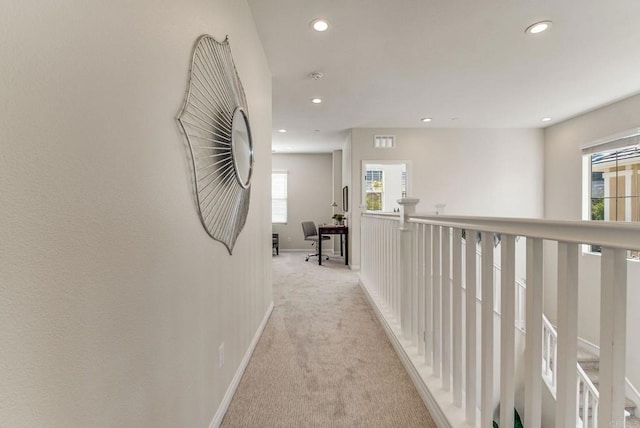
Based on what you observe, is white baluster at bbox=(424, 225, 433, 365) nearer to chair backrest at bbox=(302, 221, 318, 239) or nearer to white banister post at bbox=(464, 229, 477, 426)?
white banister post at bbox=(464, 229, 477, 426)

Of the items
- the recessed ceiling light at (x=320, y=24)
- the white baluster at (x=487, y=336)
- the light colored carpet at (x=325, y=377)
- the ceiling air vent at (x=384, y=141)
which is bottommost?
the light colored carpet at (x=325, y=377)

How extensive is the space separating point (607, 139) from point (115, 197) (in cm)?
573

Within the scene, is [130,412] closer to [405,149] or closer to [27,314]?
[27,314]

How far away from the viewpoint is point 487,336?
45.0 inches

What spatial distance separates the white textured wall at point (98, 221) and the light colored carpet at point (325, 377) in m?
0.48

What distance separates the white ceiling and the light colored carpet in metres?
2.53

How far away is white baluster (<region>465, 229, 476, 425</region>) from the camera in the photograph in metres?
1.26

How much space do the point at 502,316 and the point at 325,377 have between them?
3.99 feet

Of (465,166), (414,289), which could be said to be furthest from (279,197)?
(414,289)

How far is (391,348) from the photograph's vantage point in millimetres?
2221

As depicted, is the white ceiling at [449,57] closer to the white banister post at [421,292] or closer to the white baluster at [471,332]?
the white banister post at [421,292]

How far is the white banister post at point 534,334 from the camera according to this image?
91 cm

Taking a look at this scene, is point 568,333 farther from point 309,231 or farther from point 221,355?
point 309,231

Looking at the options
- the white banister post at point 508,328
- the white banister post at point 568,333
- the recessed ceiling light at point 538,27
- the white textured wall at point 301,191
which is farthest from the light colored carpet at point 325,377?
the white textured wall at point 301,191
